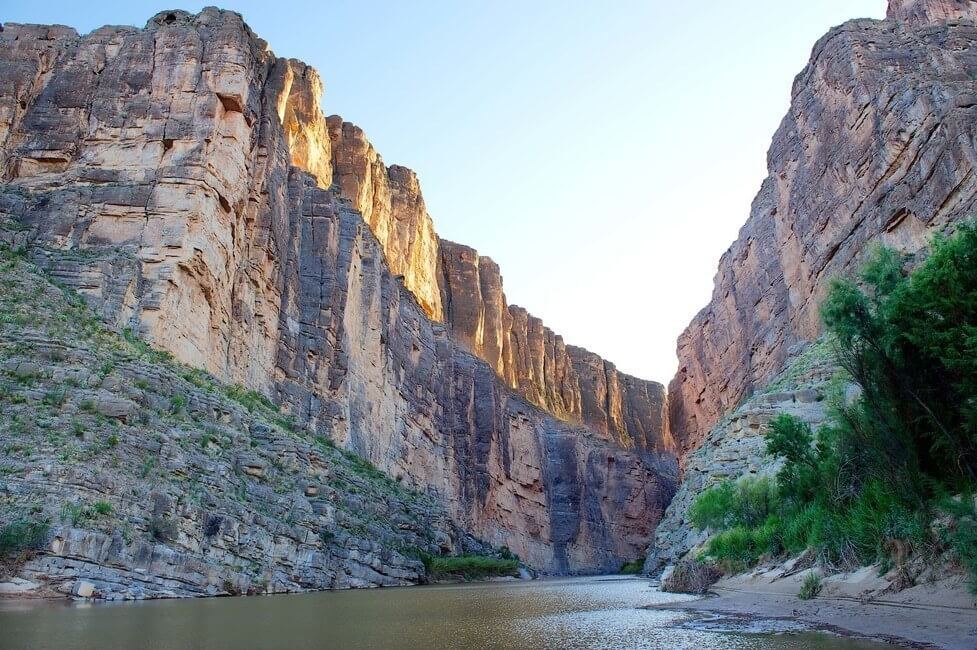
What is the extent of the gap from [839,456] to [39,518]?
65.1 ft

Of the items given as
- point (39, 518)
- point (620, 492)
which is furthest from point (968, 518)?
point (620, 492)

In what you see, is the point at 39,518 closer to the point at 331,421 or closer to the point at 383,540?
the point at 383,540

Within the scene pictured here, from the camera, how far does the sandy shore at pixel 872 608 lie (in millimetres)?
8125

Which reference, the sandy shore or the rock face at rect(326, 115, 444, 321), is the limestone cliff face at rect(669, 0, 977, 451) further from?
the rock face at rect(326, 115, 444, 321)

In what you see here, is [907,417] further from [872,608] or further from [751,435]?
[751,435]

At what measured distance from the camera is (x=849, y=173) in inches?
1679

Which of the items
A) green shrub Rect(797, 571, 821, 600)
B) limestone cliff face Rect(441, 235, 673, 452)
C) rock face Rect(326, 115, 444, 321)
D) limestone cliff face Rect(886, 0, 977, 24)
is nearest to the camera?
green shrub Rect(797, 571, 821, 600)

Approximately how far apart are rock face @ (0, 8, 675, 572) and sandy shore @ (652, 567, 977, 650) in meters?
28.6

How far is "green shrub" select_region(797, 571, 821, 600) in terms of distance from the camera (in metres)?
13.7

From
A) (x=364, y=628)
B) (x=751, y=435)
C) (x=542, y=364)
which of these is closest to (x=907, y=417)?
(x=364, y=628)

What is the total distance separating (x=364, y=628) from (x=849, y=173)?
41740mm

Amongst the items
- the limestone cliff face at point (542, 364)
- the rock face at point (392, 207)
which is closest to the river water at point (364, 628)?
the rock face at point (392, 207)

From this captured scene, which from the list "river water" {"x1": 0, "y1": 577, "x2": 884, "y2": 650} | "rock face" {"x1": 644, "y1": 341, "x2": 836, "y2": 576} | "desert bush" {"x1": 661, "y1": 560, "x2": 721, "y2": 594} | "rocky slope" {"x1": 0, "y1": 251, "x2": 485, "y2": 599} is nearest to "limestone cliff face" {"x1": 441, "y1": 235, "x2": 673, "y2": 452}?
"rock face" {"x1": 644, "y1": 341, "x2": 836, "y2": 576}

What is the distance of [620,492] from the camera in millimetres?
84125
